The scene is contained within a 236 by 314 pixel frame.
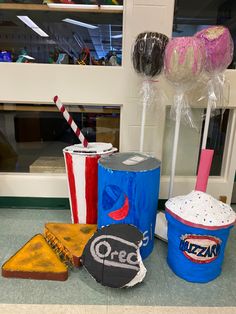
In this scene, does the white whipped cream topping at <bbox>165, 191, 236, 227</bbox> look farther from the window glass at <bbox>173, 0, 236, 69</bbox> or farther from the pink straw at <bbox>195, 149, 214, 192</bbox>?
the window glass at <bbox>173, 0, 236, 69</bbox>

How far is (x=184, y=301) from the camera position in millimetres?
1130

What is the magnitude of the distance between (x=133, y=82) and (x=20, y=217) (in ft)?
3.95

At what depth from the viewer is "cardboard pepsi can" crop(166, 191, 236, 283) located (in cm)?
115

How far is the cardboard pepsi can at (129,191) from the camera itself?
1.22 meters

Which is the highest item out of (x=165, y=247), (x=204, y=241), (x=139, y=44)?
(x=139, y=44)

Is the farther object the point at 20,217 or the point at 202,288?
the point at 20,217

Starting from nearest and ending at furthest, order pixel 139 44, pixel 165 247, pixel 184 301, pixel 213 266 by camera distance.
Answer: pixel 184 301 → pixel 213 266 → pixel 139 44 → pixel 165 247

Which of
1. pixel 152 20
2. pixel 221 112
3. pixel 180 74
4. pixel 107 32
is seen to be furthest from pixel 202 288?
pixel 107 32

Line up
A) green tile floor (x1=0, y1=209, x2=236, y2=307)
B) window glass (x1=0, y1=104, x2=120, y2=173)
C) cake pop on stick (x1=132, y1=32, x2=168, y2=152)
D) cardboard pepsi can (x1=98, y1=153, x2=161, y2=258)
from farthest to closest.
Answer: window glass (x1=0, y1=104, x2=120, y2=173), cake pop on stick (x1=132, y1=32, x2=168, y2=152), cardboard pepsi can (x1=98, y1=153, x2=161, y2=258), green tile floor (x1=0, y1=209, x2=236, y2=307)

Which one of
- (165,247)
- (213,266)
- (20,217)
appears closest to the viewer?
(213,266)

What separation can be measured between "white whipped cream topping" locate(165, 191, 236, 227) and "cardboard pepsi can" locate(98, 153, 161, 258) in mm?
132

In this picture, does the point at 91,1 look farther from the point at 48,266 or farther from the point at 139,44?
the point at 48,266

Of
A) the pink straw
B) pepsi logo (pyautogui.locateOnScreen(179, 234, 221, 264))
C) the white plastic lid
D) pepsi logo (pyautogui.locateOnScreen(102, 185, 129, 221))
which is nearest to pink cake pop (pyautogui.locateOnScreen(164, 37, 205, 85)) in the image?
the pink straw

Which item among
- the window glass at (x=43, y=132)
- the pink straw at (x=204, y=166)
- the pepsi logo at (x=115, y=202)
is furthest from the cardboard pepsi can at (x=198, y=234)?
the window glass at (x=43, y=132)
